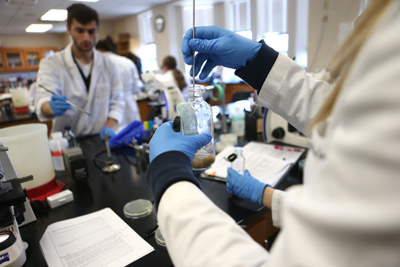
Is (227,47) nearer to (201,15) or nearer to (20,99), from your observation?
(20,99)

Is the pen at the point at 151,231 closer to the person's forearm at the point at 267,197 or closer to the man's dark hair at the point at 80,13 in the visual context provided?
the person's forearm at the point at 267,197

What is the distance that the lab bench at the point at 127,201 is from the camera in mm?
740

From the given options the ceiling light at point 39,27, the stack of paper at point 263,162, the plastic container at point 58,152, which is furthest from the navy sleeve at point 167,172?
the ceiling light at point 39,27

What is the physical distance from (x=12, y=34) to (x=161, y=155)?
1.47 meters

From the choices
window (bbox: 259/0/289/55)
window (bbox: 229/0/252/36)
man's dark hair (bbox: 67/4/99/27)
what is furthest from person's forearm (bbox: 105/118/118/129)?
window (bbox: 229/0/252/36)

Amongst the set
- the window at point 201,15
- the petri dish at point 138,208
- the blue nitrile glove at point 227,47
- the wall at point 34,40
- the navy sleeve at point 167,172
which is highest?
the window at point 201,15

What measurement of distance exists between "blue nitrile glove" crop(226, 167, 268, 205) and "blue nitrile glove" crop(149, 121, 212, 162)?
33cm

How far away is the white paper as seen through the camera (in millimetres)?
678

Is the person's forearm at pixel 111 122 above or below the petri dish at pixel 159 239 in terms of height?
above

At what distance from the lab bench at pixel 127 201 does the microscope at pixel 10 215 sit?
54 mm

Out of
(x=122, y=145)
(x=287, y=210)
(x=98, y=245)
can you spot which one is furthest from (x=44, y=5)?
(x=287, y=210)

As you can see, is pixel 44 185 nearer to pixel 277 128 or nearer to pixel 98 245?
pixel 98 245

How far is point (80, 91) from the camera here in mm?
2076

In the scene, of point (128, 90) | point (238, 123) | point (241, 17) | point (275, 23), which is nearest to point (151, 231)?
point (238, 123)
